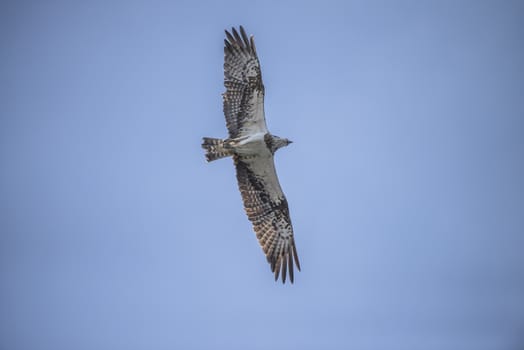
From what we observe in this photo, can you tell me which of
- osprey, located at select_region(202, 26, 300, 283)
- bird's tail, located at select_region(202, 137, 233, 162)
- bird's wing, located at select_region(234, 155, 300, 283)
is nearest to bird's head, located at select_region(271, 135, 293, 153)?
osprey, located at select_region(202, 26, 300, 283)

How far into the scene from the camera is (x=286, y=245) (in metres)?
15.0

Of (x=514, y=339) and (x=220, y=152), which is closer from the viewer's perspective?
(x=220, y=152)

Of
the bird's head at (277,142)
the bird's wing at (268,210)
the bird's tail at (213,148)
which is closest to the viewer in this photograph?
the bird's tail at (213,148)

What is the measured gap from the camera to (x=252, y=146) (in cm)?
1425

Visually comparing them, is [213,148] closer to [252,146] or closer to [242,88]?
[252,146]

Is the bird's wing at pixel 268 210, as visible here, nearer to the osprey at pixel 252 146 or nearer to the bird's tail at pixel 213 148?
the osprey at pixel 252 146

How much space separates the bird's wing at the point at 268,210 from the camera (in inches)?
581

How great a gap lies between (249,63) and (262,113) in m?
1.14

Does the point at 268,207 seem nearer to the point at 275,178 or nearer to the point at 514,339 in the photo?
the point at 275,178

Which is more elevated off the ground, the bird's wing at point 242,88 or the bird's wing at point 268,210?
the bird's wing at point 242,88

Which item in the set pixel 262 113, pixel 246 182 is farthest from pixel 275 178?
pixel 262 113

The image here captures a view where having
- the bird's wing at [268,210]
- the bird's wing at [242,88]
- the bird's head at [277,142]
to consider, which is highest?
the bird's wing at [242,88]

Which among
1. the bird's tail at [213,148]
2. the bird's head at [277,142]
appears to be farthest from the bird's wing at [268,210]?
the bird's tail at [213,148]

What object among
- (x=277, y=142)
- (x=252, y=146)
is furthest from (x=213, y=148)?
(x=277, y=142)
